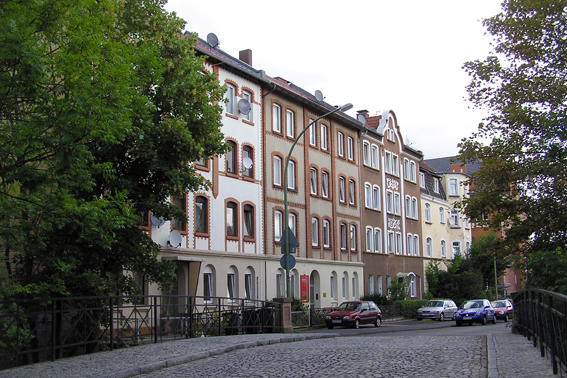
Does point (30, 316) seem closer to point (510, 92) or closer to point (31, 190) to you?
point (31, 190)

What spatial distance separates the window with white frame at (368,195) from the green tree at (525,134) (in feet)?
82.9

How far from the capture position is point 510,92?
824 inches

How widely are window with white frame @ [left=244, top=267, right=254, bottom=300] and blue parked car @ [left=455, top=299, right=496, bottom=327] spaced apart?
42.0 ft

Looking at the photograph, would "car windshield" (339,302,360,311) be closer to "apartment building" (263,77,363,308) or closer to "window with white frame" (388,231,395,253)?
"apartment building" (263,77,363,308)

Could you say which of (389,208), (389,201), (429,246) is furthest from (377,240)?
(429,246)

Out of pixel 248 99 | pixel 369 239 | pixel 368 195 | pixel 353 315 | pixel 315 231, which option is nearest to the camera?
pixel 353 315

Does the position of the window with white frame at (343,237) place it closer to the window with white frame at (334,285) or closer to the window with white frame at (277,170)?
the window with white frame at (334,285)

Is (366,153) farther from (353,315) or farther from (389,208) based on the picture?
(353,315)

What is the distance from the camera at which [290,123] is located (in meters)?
38.4

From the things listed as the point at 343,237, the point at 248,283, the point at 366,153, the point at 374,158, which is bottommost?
the point at 248,283

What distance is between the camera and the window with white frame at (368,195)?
48031mm

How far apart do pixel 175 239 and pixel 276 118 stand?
12.0 m

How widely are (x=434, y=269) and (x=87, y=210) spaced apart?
50105mm

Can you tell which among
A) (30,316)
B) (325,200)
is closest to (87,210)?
(30,316)
